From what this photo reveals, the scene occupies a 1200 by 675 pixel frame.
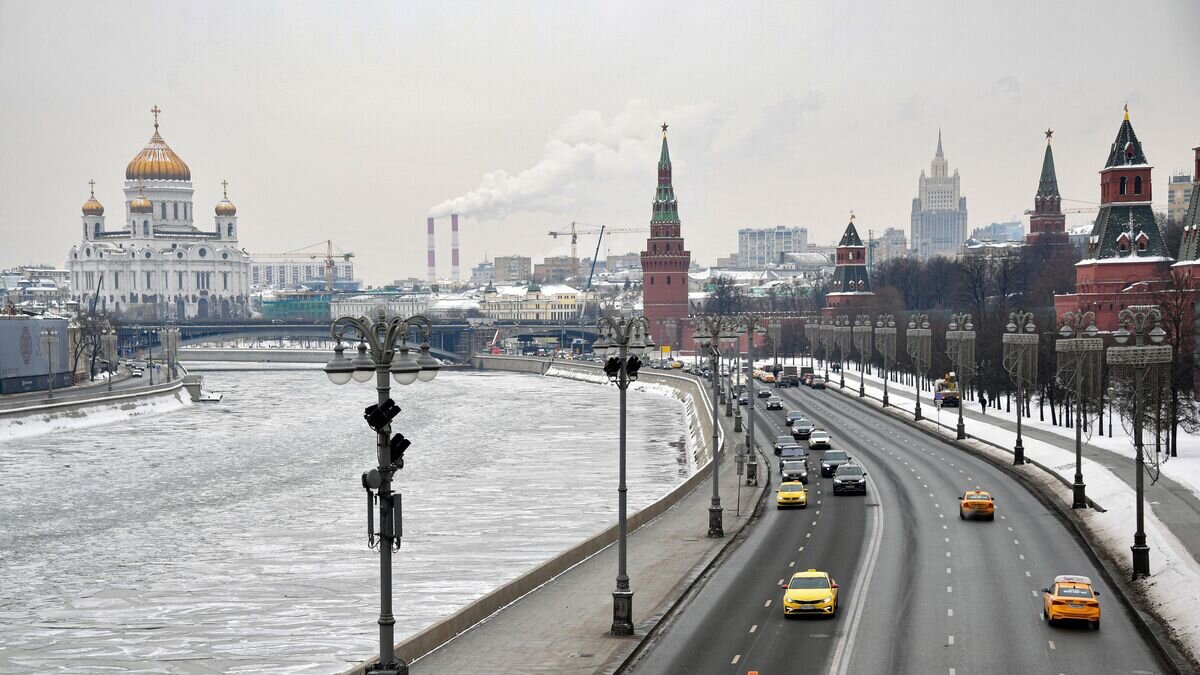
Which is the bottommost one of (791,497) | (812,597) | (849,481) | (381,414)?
(791,497)

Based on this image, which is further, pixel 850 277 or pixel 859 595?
pixel 850 277

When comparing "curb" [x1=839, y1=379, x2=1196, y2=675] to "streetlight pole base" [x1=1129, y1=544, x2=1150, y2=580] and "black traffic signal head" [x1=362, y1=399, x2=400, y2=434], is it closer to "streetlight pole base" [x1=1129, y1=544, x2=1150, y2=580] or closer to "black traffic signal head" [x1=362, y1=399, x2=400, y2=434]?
"streetlight pole base" [x1=1129, y1=544, x2=1150, y2=580]

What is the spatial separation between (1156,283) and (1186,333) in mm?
24339

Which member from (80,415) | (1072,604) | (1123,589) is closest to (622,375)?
(1072,604)

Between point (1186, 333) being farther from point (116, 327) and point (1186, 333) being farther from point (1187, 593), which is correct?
point (116, 327)

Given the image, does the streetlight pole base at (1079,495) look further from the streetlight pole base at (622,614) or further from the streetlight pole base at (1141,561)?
the streetlight pole base at (622,614)

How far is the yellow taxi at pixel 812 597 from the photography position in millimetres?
28406

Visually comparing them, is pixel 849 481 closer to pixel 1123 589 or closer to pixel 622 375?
pixel 1123 589

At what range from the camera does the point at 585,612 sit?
1184 inches

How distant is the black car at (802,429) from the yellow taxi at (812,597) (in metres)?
40.7

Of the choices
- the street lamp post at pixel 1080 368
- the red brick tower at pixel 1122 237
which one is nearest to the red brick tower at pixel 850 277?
the red brick tower at pixel 1122 237

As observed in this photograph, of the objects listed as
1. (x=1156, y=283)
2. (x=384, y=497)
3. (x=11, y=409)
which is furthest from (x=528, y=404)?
(x=384, y=497)

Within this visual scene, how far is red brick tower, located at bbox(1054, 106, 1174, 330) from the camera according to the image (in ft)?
315

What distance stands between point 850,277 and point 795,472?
121848 mm
